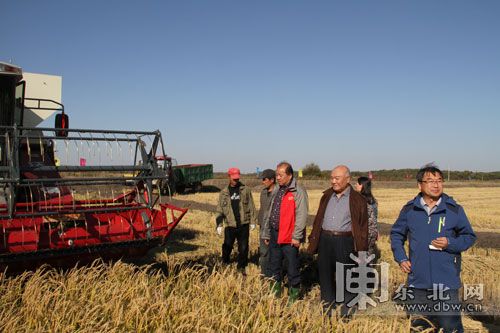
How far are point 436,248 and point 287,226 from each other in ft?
7.15

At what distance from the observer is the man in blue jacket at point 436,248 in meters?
3.89

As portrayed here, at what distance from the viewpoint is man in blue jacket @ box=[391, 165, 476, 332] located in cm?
389

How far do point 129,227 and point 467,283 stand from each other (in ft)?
15.7

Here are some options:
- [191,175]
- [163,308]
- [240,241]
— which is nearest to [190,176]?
[191,175]

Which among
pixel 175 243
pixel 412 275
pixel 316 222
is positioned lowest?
pixel 175 243

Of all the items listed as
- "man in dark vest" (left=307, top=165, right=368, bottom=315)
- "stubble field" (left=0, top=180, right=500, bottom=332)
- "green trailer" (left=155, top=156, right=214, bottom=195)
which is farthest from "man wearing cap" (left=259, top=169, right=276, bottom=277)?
"green trailer" (left=155, top=156, right=214, bottom=195)

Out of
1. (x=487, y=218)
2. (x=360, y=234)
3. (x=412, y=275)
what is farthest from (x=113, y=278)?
(x=487, y=218)

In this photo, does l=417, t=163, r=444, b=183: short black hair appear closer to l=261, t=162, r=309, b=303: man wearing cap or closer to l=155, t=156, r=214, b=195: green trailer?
l=261, t=162, r=309, b=303: man wearing cap

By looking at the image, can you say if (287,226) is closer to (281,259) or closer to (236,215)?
(281,259)

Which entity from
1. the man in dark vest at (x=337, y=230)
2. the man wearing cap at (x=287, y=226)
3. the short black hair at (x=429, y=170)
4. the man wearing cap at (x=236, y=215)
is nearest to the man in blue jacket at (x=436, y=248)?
the short black hair at (x=429, y=170)

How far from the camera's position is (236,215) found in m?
7.91

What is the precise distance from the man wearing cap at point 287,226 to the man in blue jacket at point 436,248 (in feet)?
5.90

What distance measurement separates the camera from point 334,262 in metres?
5.04

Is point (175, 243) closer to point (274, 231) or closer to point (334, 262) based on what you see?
point (274, 231)
